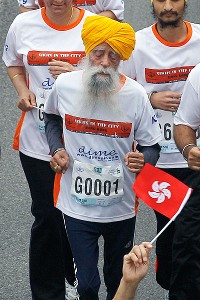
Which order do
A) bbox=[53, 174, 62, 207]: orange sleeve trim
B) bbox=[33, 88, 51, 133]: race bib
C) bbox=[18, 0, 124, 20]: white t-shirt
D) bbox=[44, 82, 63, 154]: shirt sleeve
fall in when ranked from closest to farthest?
1. bbox=[44, 82, 63, 154]: shirt sleeve
2. bbox=[53, 174, 62, 207]: orange sleeve trim
3. bbox=[33, 88, 51, 133]: race bib
4. bbox=[18, 0, 124, 20]: white t-shirt

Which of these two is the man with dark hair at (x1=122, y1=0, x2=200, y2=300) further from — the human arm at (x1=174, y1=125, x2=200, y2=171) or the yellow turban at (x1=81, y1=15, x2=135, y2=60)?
the yellow turban at (x1=81, y1=15, x2=135, y2=60)

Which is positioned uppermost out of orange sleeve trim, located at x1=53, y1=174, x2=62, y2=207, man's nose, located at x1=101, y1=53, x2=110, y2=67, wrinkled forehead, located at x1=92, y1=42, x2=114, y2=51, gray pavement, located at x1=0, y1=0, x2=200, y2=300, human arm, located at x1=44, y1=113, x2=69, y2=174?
wrinkled forehead, located at x1=92, y1=42, x2=114, y2=51

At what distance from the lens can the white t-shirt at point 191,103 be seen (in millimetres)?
6211

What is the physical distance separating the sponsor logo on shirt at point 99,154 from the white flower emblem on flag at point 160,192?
1.31 feet

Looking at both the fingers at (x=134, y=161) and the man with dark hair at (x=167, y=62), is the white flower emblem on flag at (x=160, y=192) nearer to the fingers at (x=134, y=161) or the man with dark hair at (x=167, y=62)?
the fingers at (x=134, y=161)

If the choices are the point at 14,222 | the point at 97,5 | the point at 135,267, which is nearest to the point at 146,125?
the point at 135,267

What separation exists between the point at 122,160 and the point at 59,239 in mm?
999

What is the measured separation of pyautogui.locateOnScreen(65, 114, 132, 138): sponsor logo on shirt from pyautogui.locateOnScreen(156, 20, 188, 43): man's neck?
0.81 meters

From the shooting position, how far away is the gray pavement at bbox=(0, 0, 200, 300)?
7.40 m

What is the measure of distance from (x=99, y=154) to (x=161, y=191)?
514 mm

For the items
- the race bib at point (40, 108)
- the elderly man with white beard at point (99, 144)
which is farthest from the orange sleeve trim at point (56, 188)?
the race bib at point (40, 108)

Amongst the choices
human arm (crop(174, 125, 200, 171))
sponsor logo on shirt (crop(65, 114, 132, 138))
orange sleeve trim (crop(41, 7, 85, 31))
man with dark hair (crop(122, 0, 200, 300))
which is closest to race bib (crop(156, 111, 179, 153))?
man with dark hair (crop(122, 0, 200, 300))

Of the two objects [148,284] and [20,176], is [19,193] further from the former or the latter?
[148,284]

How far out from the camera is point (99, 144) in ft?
20.4
